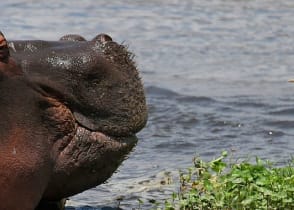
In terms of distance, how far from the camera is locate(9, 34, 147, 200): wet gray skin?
3766 millimetres

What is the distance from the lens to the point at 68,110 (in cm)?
380

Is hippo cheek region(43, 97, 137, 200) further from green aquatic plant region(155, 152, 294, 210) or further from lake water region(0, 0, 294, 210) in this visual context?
lake water region(0, 0, 294, 210)

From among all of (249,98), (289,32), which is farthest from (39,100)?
(289,32)

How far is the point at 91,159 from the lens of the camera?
3826 mm

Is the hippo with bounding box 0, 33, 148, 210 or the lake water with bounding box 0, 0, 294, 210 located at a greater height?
the hippo with bounding box 0, 33, 148, 210

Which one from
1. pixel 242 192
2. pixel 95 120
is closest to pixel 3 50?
pixel 95 120

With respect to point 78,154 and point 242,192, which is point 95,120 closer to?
point 78,154

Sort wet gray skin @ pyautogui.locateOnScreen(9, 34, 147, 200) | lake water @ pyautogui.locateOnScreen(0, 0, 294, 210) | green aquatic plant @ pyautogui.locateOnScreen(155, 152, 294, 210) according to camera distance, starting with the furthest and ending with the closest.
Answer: lake water @ pyautogui.locateOnScreen(0, 0, 294, 210), green aquatic plant @ pyautogui.locateOnScreen(155, 152, 294, 210), wet gray skin @ pyautogui.locateOnScreen(9, 34, 147, 200)

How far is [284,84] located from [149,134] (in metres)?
1.88

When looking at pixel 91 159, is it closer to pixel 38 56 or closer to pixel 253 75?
pixel 38 56

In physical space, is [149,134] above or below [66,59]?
below

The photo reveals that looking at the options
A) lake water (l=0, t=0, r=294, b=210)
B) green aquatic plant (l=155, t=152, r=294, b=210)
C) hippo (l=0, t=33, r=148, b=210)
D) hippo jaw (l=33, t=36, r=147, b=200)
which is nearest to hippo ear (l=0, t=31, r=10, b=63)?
hippo (l=0, t=33, r=148, b=210)

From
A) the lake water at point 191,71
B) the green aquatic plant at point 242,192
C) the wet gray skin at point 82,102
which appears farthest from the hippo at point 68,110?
the lake water at point 191,71

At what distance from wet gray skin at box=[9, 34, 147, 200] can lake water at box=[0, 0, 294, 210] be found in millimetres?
1118
